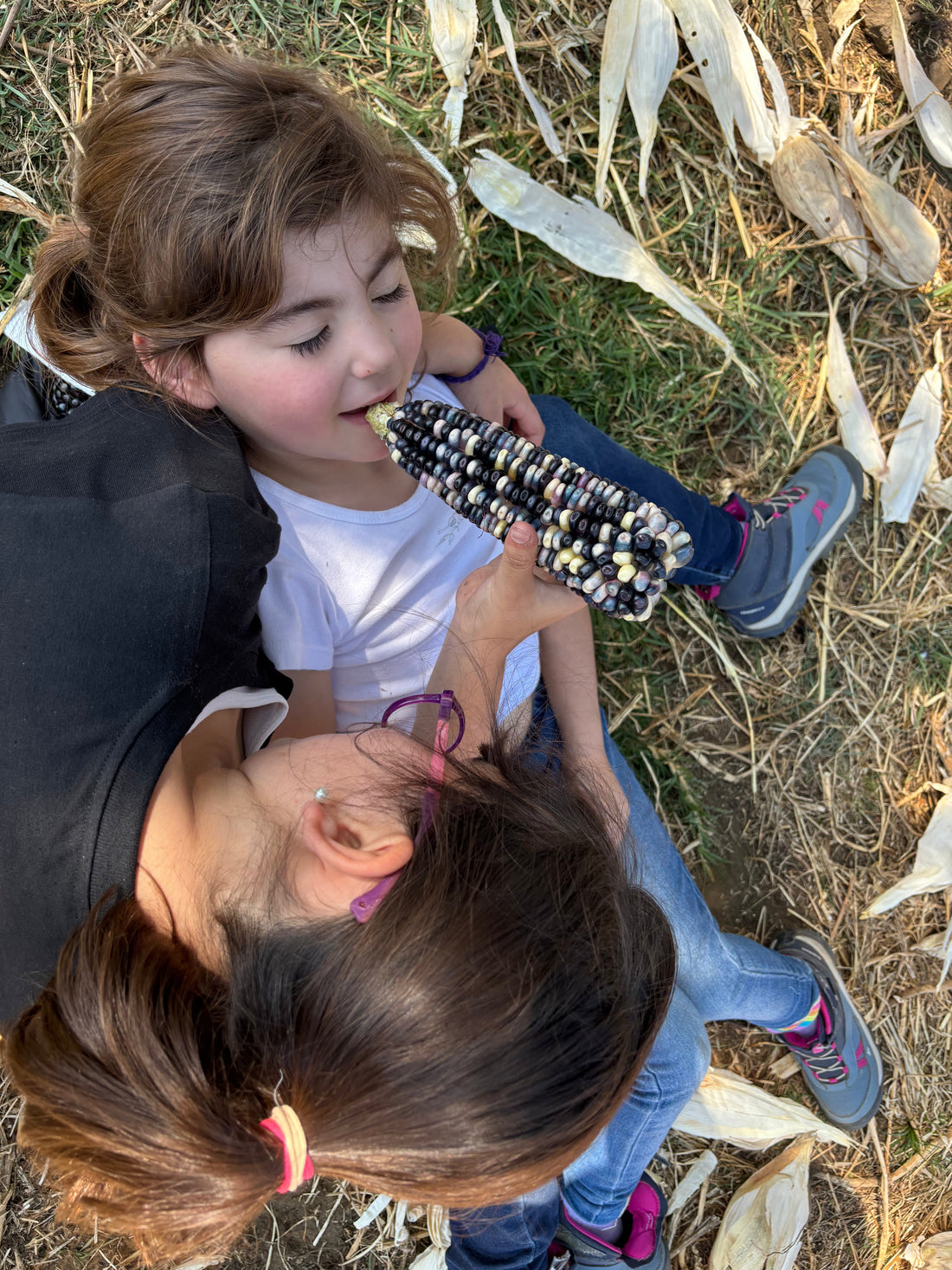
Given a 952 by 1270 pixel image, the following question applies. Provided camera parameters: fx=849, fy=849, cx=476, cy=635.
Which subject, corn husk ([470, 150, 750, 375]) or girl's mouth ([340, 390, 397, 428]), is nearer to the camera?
girl's mouth ([340, 390, 397, 428])

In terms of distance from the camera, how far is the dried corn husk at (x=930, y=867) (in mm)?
3178

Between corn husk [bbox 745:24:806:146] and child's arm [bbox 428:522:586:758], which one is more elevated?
corn husk [bbox 745:24:806:146]

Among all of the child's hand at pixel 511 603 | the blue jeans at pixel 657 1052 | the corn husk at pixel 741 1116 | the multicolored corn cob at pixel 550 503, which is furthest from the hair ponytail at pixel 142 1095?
the corn husk at pixel 741 1116

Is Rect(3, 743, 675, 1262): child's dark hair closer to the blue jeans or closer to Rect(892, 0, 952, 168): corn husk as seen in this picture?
the blue jeans

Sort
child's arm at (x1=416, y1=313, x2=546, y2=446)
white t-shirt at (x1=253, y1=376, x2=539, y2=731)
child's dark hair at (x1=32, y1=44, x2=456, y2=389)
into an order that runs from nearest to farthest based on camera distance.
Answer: child's dark hair at (x1=32, y1=44, x2=456, y2=389) → white t-shirt at (x1=253, y1=376, x2=539, y2=731) → child's arm at (x1=416, y1=313, x2=546, y2=446)

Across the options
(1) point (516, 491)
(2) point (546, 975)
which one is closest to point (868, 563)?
(1) point (516, 491)

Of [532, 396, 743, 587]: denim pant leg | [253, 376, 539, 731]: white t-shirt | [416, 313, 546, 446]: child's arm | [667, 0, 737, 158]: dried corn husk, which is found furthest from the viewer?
[667, 0, 737, 158]: dried corn husk

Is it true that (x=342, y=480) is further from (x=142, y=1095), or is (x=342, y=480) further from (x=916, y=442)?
(x=916, y=442)

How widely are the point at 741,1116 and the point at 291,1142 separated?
89.9 inches

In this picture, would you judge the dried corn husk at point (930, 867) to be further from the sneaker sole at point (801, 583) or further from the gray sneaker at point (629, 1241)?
the gray sneaker at point (629, 1241)

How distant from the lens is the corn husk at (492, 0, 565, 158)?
2.72 metres

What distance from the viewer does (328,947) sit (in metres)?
1.46

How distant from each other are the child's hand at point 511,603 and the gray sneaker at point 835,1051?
1.96 metres

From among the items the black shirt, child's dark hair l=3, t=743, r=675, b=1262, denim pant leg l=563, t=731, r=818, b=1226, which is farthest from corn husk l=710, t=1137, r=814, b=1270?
the black shirt
